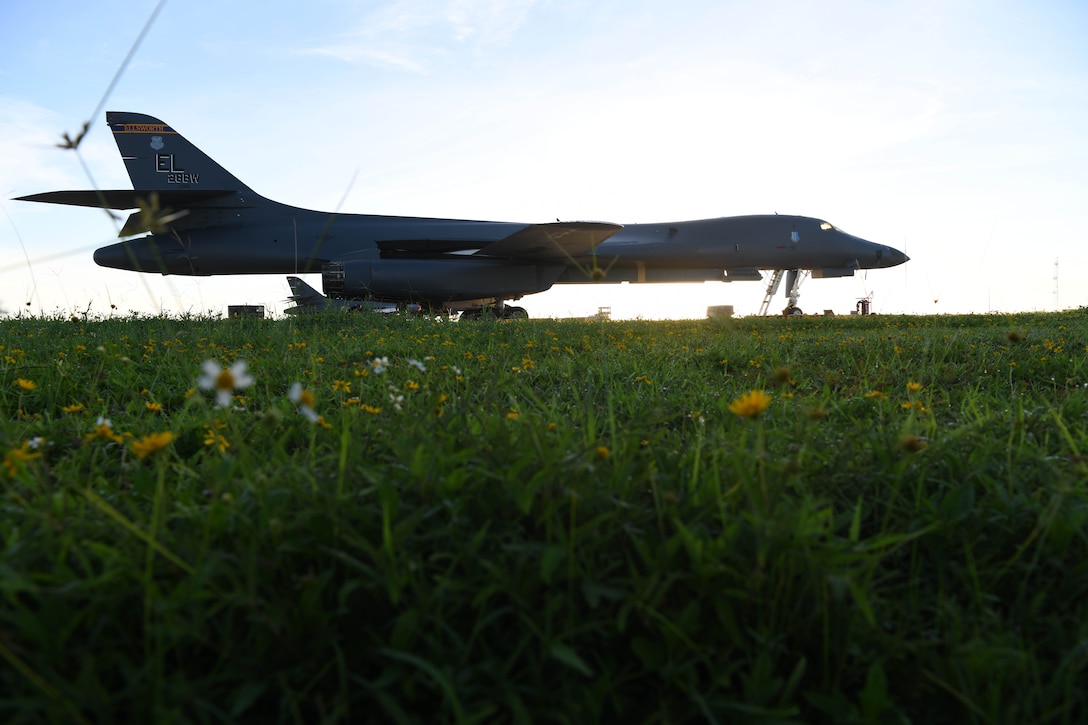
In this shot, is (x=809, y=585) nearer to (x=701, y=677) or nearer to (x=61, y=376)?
(x=701, y=677)

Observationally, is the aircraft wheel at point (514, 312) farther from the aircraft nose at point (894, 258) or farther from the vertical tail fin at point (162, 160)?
the aircraft nose at point (894, 258)

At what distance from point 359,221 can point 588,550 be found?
49.0 feet

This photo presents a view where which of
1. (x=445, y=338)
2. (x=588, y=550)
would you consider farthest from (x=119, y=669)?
(x=445, y=338)

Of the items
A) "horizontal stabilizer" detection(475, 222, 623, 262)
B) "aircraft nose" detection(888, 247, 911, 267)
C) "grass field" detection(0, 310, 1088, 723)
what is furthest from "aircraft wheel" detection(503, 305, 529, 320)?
"grass field" detection(0, 310, 1088, 723)

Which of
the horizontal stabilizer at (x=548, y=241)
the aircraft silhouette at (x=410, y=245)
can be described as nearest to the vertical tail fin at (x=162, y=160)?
the aircraft silhouette at (x=410, y=245)

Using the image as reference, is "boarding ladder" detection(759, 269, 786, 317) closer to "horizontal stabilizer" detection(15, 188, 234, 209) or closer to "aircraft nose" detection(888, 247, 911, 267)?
"aircraft nose" detection(888, 247, 911, 267)

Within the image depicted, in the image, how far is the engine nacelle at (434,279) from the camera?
13094 mm

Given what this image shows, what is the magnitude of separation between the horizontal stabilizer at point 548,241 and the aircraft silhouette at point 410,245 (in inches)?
1.3

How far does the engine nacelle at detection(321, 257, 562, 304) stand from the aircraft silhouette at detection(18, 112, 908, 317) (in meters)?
0.02

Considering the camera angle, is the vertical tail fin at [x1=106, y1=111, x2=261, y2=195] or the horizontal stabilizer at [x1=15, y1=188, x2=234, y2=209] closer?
the horizontal stabilizer at [x1=15, y1=188, x2=234, y2=209]

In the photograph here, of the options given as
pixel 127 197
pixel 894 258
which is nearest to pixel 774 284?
pixel 894 258

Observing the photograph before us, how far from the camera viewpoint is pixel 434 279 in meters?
13.6

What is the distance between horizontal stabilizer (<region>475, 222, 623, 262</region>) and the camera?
41.9 ft

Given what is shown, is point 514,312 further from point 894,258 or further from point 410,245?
point 894,258
